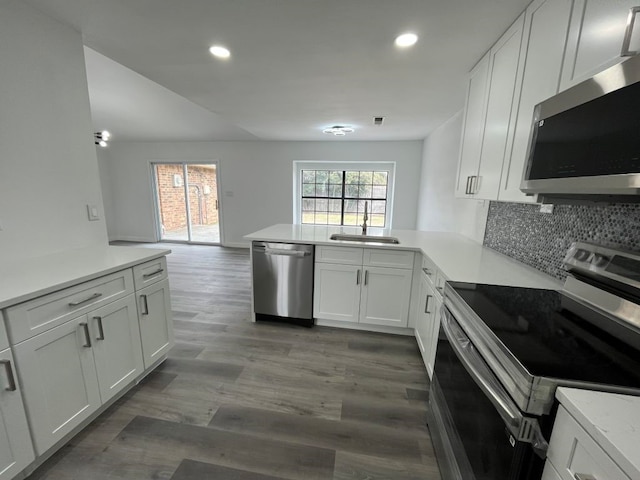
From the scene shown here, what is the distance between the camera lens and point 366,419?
1.67m

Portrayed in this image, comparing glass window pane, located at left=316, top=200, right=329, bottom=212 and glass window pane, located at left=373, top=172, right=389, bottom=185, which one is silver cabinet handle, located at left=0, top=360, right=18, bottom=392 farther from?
glass window pane, located at left=373, top=172, right=389, bottom=185

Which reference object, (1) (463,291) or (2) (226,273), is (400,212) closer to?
(2) (226,273)

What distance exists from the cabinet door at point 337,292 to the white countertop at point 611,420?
1.92m

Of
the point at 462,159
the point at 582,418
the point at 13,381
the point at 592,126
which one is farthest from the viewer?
the point at 462,159

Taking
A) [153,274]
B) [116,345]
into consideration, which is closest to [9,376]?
[116,345]

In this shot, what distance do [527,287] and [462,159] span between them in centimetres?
134

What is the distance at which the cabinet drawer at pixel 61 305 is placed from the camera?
1.14 metres

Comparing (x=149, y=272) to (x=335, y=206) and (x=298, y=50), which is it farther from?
(x=335, y=206)

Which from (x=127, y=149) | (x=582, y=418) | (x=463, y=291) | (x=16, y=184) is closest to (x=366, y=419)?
(x=463, y=291)

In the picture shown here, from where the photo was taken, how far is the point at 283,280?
8.87 ft

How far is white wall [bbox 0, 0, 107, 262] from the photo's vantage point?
155 cm

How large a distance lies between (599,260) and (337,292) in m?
1.87

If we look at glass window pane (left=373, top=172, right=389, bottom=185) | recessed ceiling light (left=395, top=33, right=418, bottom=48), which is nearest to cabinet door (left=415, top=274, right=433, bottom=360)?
recessed ceiling light (left=395, top=33, right=418, bottom=48)

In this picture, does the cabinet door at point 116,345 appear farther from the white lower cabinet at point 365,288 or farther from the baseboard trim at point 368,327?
the baseboard trim at point 368,327
